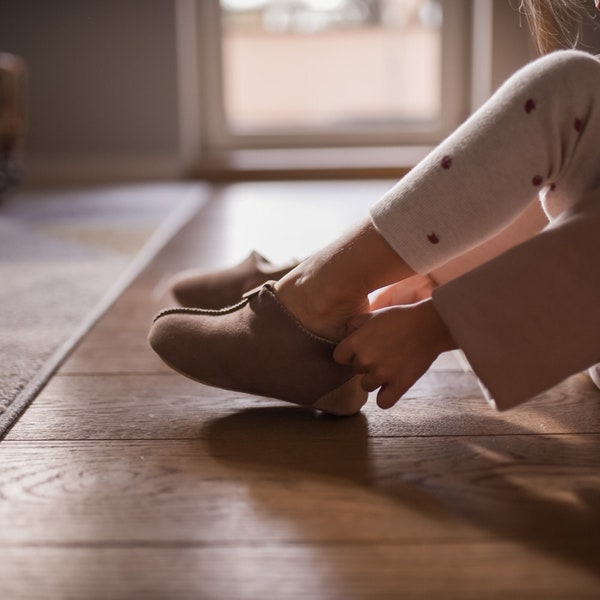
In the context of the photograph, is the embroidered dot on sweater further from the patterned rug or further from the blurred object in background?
the blurred object in background

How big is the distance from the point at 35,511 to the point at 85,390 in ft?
0.87

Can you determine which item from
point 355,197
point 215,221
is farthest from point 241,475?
point 355,197

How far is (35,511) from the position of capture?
1.82 feet

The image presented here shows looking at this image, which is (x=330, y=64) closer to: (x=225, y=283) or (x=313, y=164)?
(x=313, y=164)

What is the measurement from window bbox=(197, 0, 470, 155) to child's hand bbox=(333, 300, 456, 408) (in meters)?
3.09

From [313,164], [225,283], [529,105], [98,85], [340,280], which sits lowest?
[313,164]

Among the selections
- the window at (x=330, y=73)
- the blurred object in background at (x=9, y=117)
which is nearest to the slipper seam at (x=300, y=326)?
the blurred object in background at (x=9, y=117)

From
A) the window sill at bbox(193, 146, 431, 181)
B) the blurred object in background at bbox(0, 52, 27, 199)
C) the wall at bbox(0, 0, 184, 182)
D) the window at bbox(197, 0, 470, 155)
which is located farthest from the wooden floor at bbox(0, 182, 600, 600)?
the window at bbox(197, 0, 470, 155)

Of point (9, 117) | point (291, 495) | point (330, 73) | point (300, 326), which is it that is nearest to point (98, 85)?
point (9, 117)

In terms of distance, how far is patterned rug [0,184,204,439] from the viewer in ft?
2.98

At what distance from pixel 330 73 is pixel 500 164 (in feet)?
10.6

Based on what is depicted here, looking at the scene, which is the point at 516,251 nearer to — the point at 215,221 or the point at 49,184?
the point at 215,221

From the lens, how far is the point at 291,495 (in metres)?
0.57

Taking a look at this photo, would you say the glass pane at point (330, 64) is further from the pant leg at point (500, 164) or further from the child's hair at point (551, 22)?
the pant leg at point (500, 164)
